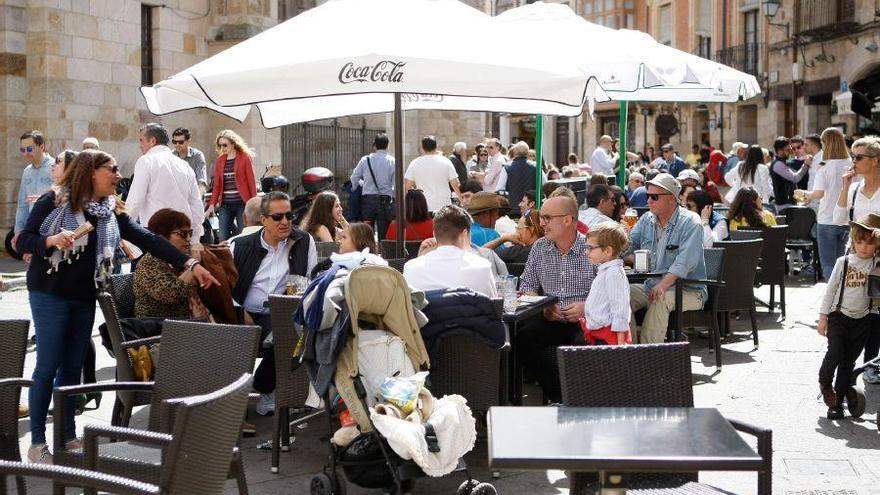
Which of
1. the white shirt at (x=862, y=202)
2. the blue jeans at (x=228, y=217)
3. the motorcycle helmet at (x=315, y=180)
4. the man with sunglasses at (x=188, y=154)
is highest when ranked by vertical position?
the man with sunglasses at (x=188, y=154)

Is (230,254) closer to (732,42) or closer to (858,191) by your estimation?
(858,191)

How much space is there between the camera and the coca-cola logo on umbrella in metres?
6.04

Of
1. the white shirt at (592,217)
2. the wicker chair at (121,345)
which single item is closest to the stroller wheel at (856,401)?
the white shirt at (592,217)

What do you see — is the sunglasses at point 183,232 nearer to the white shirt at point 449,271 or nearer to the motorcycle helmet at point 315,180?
the white shirt at point 449,271

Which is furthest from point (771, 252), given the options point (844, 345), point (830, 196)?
point (844, 345)

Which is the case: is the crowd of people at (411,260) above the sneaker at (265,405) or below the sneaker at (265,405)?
above

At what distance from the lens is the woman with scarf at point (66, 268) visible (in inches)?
221

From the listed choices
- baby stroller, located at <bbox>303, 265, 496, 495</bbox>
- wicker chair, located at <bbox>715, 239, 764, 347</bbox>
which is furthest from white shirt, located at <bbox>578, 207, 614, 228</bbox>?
baby stroller, located at <bbox>303, 265, 496, 495</bbox>

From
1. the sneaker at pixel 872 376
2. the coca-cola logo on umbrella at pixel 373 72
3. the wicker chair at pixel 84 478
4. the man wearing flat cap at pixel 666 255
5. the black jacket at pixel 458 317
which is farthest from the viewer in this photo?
the man wearing flat cap at pixel 666 255

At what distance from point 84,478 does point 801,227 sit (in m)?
12.0

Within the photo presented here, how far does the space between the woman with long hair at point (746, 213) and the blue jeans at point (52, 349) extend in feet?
24.1

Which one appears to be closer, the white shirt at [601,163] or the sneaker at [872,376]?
the sneaker at [872,376]

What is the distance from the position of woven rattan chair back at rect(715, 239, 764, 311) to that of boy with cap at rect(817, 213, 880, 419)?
198 cm

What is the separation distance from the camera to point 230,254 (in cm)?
682
